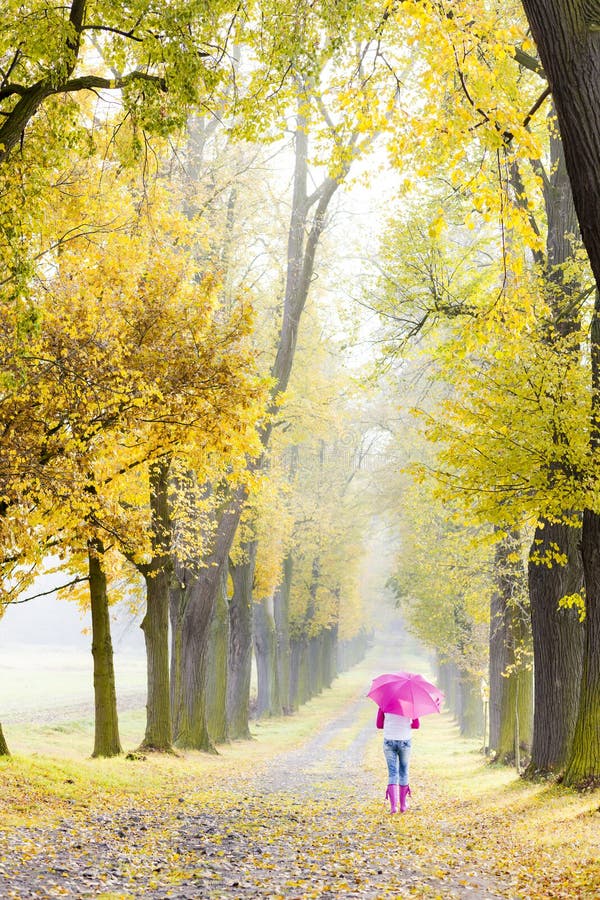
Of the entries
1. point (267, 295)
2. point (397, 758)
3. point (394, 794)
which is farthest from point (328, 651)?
point (397, 758)

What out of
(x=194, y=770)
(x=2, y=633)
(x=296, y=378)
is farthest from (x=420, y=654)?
(x=194, y=770)

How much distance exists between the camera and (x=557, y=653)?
13367 millimetres

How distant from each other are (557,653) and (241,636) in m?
14.4

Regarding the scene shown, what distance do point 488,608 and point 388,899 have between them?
54.3 ft

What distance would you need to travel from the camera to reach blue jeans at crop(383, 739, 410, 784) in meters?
11.3

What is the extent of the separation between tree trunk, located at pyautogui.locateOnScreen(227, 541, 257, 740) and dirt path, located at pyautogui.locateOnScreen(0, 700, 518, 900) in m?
12.7

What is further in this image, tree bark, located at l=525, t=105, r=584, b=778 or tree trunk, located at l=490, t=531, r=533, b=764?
tree trunk, located at l=490, t=531, r=533, b=764

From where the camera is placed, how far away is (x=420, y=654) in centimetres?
9694

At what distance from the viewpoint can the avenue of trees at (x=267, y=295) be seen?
742 cm

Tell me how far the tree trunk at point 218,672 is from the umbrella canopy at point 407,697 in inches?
419

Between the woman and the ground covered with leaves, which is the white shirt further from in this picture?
the ground covered with leaves

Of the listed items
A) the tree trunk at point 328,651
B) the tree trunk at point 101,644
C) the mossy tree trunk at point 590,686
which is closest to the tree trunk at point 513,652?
the mossy tree trunk at point 590,686

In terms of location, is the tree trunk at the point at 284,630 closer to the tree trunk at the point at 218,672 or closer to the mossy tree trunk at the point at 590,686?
the tree trunk at the point at 218,672

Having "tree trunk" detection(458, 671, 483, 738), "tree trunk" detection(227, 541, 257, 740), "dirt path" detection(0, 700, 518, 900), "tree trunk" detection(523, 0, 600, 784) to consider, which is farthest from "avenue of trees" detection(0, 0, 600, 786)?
"tree trunk" detection(458, 671, 483, 738)
